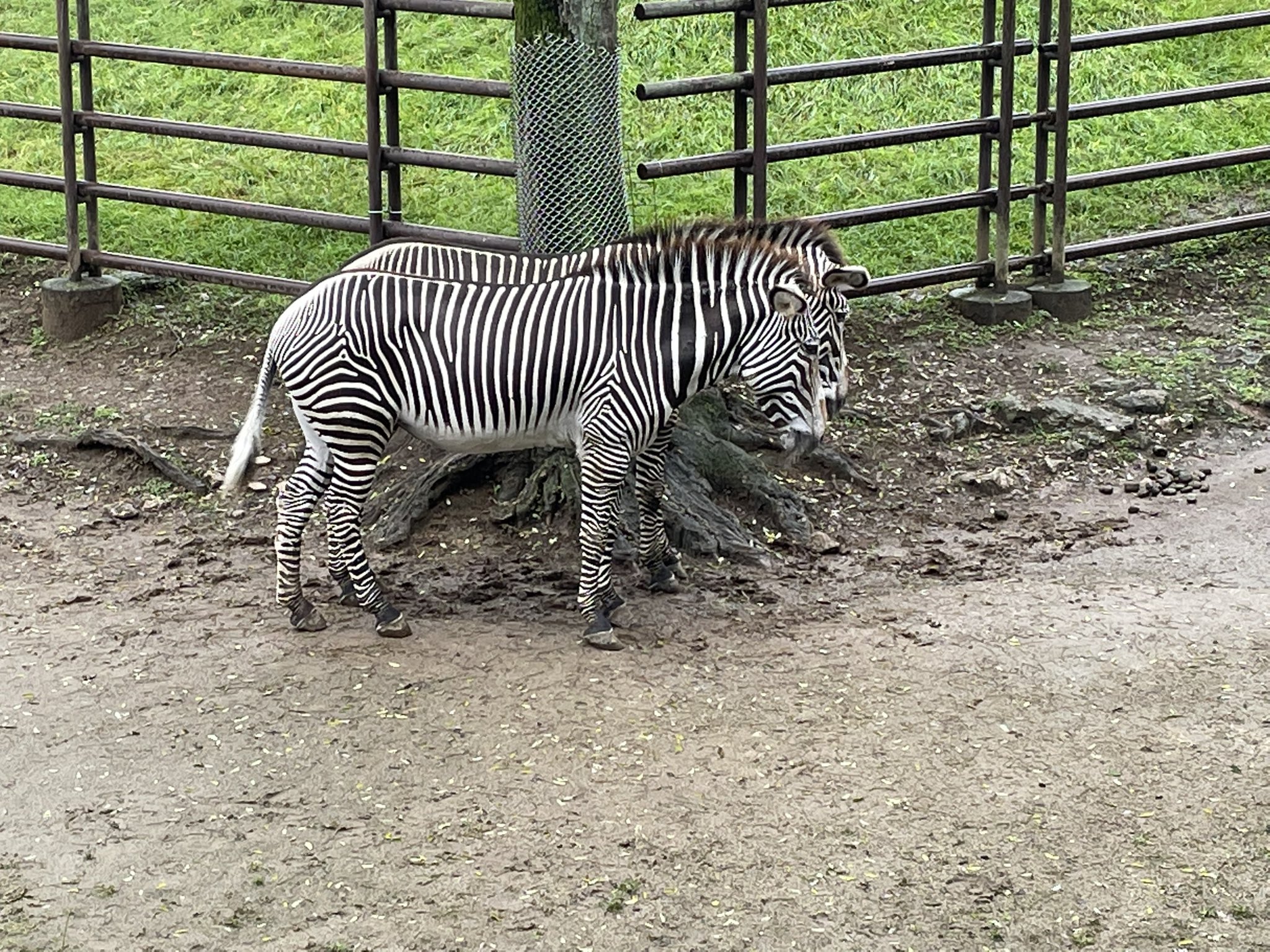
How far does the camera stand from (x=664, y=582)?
6277 mm

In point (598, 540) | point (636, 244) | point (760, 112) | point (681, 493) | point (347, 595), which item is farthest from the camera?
point (760, 112)

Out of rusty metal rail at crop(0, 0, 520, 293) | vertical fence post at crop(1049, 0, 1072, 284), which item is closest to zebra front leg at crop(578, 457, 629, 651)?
rusty metal rail at crop(0, 0, 520, 293)

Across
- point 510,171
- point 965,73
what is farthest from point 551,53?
point 965,73

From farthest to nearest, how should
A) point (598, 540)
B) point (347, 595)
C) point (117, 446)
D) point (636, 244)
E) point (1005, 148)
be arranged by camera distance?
1. point (1005, 148)
2. point (117, 446)
3. point (347, 595)
4. point (636, 244)
5. point (598, 540)

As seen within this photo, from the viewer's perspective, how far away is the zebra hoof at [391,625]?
228 inches

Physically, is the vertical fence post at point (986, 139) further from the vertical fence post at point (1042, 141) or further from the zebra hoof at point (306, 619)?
the zebra hoof at point (306, 619)

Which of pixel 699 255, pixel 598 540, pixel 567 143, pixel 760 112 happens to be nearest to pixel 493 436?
pixel 598 540

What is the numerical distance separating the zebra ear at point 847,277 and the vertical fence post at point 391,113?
2873mm

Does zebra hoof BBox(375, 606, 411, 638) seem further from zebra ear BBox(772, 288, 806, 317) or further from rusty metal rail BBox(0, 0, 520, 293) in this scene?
rusty metal rail BBox(0, 0, 520, 293)

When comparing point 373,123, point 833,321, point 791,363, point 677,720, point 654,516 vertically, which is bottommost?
point 677,720

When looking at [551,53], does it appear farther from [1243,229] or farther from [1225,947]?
[1243,229]

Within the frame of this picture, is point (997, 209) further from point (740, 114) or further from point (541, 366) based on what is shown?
point (541, 366)

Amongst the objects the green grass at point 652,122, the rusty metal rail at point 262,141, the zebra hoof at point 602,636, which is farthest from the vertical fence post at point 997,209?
the zebra hoof at point 602,636

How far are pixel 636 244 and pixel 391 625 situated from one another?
1561mm
